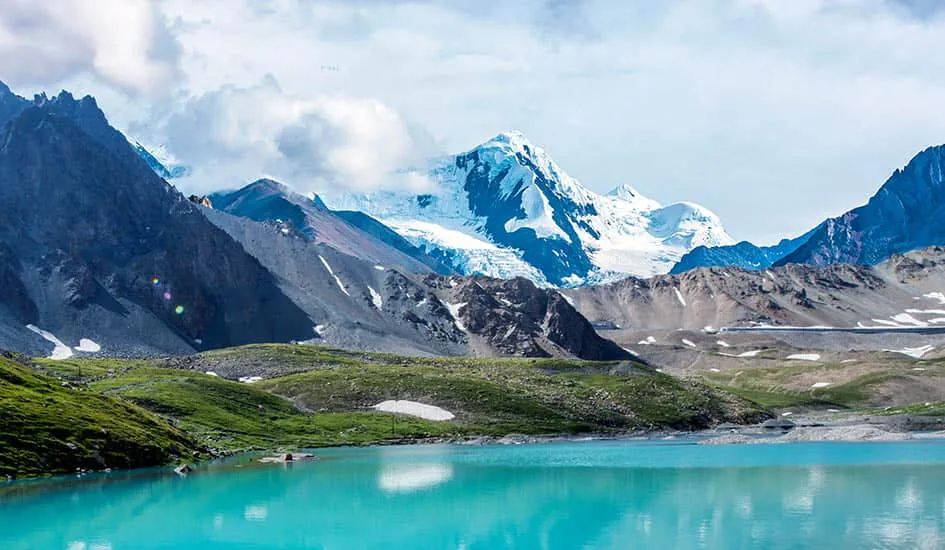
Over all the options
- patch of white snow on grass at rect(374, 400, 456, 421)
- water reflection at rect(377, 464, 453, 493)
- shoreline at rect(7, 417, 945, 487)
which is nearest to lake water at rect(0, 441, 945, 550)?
water reflection at rect(377, 464, 453, 493)

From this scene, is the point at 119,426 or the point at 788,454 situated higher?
the point at 119,426

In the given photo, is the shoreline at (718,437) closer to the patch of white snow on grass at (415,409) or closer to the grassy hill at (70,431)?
the patch of white snow on grass at (415,409)

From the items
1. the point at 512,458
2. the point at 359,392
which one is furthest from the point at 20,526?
the point at 359,392

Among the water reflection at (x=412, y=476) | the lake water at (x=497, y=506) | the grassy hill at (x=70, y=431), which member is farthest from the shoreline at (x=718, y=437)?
the lake water at (x=497, y=506)

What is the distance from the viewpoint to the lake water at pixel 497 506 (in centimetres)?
6494

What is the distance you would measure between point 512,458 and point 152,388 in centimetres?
6938

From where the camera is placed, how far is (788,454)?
131 meters

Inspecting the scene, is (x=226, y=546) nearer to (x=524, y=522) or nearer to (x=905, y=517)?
(x=524, y=522)

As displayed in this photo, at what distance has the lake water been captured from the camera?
64938mm

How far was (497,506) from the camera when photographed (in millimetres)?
81500

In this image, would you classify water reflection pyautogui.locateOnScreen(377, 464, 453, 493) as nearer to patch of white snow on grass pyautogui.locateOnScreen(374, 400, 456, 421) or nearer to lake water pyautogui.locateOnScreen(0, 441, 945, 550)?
lake water pyautogui.locateOnScreen(0, 441, 945, 550)

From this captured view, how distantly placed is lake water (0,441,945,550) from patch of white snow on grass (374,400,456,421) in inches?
2660

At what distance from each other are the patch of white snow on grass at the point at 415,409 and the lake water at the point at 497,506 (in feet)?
222

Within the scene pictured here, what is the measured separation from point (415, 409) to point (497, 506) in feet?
370
